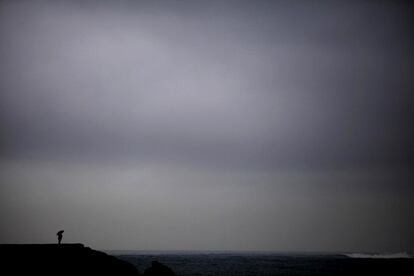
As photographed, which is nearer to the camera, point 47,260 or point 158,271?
point 47,260

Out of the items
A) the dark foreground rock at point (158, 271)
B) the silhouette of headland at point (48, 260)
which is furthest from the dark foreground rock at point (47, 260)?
the dark foreground rock at point (158, 271)

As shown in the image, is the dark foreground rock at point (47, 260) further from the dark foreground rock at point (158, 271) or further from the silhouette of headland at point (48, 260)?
the dark foreground rock at point (158, 271)

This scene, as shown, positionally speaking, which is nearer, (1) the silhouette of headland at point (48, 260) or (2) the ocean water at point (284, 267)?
(1) the silhouette of headland at point (48, 260)

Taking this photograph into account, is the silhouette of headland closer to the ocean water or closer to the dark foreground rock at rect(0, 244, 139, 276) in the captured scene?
the dark foreground rock at rect(0, 244, 139, 276)

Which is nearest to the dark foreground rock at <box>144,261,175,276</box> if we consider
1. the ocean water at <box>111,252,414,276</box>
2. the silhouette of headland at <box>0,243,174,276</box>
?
the silhouette of headland at <box>0,243,174,276</box>

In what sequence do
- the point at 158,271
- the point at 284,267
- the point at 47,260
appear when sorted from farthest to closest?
the point at 284,267 < the point at 158,271 < the point at 47,260

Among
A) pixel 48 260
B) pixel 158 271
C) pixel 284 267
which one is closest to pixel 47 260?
pixel 48 260

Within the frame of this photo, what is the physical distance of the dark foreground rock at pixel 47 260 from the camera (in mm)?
8570

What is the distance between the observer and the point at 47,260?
886 cm

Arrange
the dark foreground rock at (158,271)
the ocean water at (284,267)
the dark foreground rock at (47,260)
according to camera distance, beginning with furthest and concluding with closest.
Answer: the ocean water at (284,267), the dark foreground rock at (158,271), the dark foreground rock at (47,260)

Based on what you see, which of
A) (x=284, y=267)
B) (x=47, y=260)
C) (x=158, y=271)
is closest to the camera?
(x=47, y=260)

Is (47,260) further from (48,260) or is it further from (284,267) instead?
(284,267)

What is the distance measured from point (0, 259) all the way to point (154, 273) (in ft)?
13.2

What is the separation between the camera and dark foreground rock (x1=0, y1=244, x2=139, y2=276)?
8.57 m
